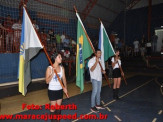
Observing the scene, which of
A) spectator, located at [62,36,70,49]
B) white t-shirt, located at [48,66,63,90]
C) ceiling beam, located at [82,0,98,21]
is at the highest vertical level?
ceiling beam, located at [82,0,98,21]

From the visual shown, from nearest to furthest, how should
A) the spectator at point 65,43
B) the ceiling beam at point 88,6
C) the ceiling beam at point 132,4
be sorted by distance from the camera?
the spectator at point 65,43 → the ceiling beam at point 88,6 → the ceiling beam at point 132,4

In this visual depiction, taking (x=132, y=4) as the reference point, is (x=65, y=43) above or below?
below

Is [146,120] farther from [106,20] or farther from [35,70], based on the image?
[106,20]

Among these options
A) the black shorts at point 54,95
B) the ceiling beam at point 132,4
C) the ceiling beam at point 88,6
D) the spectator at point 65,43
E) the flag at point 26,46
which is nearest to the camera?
the black shorts at point 54,95

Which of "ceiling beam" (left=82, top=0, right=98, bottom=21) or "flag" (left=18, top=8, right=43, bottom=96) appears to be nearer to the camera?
"flag" (left=18, top=8, right=43, bottom=96)

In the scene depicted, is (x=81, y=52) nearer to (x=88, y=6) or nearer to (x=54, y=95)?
(x=54, y=95)

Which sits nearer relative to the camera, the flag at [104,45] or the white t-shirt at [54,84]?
the white t-shirt at [54,84]

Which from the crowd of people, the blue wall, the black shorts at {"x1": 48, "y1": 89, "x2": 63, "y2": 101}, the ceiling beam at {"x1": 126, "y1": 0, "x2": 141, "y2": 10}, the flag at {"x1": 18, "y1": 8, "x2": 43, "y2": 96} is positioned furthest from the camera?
the ceiling beam at {"x1": 126, "y1": 0, "x2": 141, "y2": 10}

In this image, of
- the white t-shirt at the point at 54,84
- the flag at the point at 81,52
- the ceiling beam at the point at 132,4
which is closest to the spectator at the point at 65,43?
the flag at the point at 81,52

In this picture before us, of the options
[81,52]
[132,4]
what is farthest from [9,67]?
[132,4]

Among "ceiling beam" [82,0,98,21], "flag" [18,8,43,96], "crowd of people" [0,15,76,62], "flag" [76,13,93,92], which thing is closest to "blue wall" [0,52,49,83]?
"crowd of people" [0,15,76,62]

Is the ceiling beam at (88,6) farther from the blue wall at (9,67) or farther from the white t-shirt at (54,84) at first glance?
the white t-shirt at (54,84)

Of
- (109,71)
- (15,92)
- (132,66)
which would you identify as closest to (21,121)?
(15,92)

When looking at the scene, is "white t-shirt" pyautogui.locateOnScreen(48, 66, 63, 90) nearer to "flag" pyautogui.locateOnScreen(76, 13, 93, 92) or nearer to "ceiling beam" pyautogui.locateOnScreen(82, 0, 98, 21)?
"flag" pyautogui.locateOnScreen(76, 13, 93, 92)
